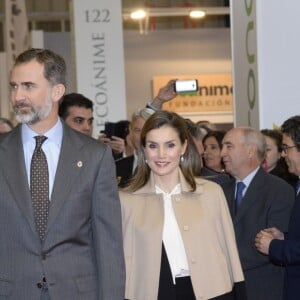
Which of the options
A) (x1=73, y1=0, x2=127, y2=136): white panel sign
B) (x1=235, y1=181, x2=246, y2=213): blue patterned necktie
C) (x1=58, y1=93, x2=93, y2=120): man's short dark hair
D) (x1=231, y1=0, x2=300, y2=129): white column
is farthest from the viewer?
(x1=73, y1=0, x2=127, y2=136): white panel sign

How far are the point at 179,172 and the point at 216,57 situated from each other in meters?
11.5

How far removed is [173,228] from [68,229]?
0.77 meters

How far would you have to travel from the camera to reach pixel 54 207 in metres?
3.22

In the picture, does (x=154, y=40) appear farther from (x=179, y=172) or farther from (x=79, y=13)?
(x=179, y=172)

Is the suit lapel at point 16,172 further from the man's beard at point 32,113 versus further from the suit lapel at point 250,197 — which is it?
the suit lapel at point 250,197

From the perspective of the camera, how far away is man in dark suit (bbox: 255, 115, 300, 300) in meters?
4.17

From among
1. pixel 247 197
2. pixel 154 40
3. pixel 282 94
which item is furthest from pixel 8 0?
pixel 247 197

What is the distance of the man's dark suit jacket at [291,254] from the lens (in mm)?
4156

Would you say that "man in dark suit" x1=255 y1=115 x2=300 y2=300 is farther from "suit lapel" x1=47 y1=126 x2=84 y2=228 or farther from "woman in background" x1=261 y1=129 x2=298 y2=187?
"woman in background" x1=261 y1=129 x2=298 y2=187

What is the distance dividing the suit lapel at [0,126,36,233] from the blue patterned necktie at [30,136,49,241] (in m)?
0.04

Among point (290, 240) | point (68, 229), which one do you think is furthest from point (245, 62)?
point (68, 229)

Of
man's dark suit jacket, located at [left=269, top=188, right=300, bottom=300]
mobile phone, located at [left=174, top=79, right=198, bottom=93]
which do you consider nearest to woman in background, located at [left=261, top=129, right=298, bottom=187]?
mobile phone, located at [left=174, top=79, right=198, bottom=93]

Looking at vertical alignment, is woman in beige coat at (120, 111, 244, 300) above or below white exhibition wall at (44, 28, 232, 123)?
below

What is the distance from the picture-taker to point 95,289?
3.35 metres
